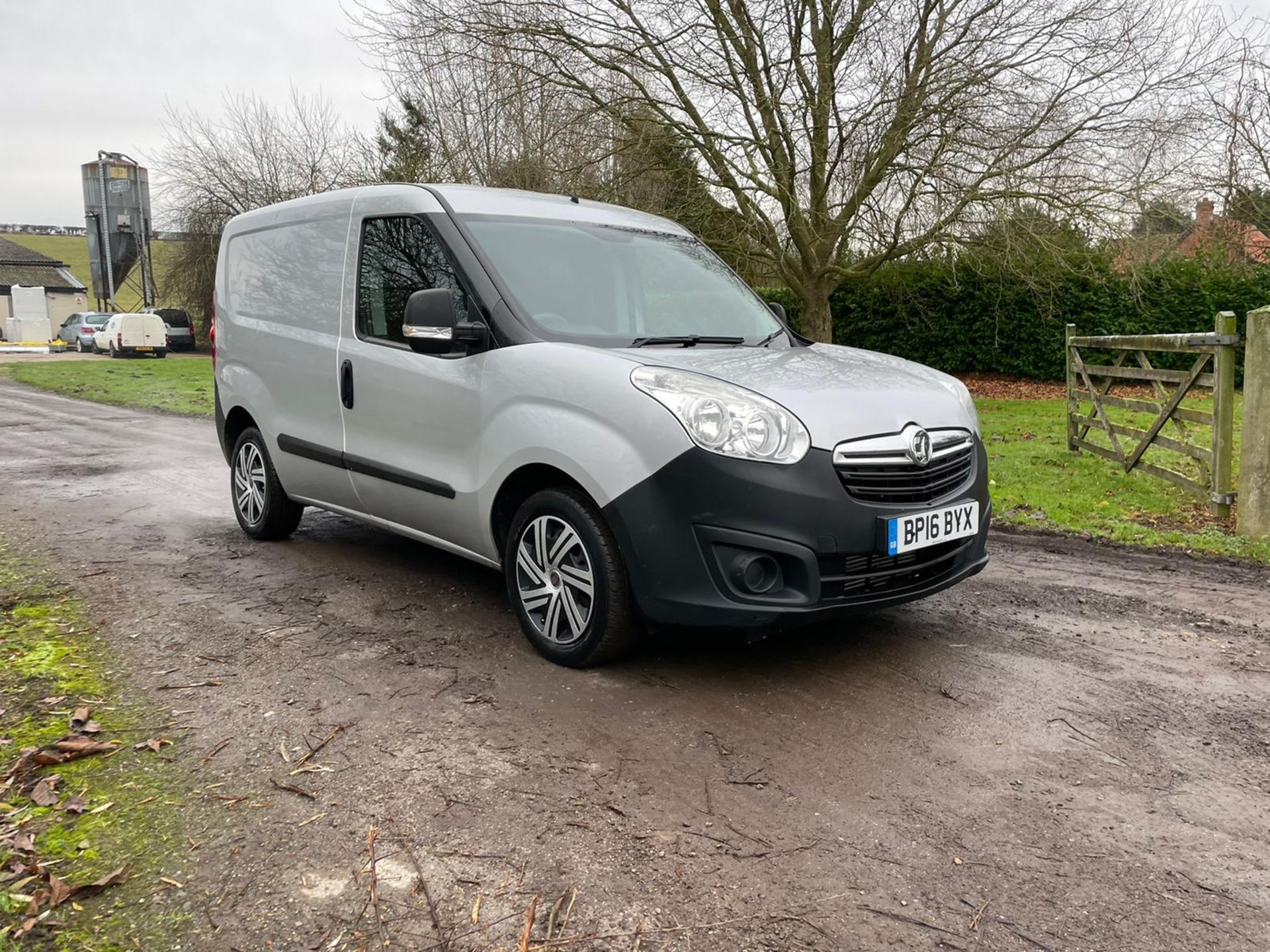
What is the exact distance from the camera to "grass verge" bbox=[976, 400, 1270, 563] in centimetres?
652

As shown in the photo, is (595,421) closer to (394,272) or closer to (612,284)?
(612,284)

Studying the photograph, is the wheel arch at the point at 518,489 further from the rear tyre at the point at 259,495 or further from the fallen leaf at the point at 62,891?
the rear tyre at the point at 259,495

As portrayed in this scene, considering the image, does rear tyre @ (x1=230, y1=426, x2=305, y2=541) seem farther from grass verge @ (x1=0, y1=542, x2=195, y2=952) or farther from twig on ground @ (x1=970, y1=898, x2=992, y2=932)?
twig on ground @ (x1=970, y1=898, x2=992, y2=932)

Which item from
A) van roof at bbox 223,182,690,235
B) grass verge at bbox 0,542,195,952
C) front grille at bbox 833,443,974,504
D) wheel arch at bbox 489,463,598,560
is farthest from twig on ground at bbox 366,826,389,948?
van roof at bbox 223,182,690,235

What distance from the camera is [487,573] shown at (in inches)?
221

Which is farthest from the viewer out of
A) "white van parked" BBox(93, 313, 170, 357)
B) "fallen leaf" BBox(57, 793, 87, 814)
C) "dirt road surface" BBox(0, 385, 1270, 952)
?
"white van parked" BBox(93, 313, 170, 357)

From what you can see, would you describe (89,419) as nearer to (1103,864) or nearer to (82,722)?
(82,722)

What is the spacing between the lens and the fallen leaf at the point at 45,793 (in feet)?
9.64

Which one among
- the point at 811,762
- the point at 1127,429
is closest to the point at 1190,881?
the point at 811,762

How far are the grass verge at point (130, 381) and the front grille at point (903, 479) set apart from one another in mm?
13098

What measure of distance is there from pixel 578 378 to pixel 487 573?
2036 mm

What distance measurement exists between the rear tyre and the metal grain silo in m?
58.1

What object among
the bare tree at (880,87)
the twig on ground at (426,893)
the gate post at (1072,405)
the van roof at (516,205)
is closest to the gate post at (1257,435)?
the van roof at (516,205)

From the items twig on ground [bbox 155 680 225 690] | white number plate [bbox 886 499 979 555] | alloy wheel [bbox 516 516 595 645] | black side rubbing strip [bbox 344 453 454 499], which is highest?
black side rubbing strip [bbox 344 453 454 499]
